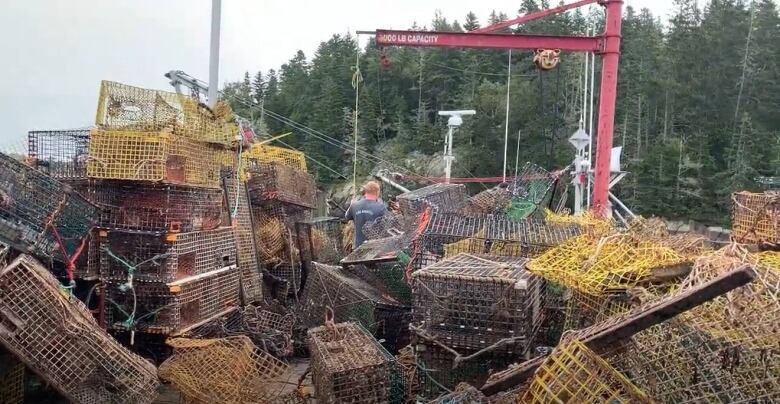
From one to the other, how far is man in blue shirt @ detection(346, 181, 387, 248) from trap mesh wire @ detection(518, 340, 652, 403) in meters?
4.09

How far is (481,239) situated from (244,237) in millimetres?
2368

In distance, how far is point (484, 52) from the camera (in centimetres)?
3816

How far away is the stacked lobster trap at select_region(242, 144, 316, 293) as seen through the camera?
639 centimetres

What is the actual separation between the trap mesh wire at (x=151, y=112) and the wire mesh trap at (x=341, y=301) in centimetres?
139

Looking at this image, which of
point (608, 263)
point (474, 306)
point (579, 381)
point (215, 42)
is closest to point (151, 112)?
point (215, 42)

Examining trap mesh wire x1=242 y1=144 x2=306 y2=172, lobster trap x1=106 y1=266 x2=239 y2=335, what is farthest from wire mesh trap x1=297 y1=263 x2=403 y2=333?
trap mesh wire x1=242 y1=144 x2=306 y2=172

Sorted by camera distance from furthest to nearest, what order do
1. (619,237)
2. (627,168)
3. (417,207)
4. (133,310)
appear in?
(627,168) → (417,207) → (133,310) → (619,237)

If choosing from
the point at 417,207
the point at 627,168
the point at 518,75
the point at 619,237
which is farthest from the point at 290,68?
the point at 619,237

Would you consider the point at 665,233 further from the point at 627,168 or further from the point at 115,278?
the point at 627,168

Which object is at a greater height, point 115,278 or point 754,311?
point 754,311

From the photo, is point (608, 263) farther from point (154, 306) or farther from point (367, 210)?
point (367, 210)

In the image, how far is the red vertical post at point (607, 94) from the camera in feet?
30.9

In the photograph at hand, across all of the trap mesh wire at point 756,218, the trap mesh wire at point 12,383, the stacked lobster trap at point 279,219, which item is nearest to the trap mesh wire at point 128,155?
the trap mesh wire at point 12,383

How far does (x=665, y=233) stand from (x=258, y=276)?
11.1 feet
